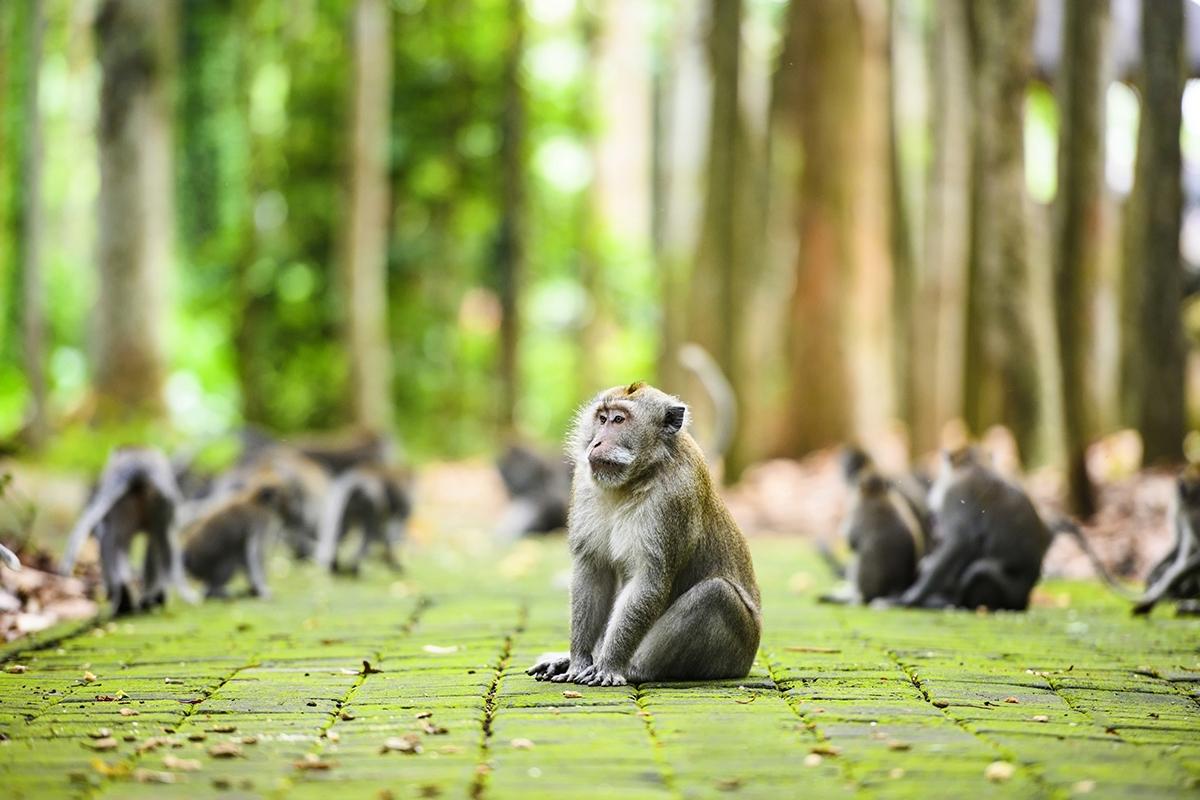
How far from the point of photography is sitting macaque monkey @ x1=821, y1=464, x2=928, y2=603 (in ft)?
31.7

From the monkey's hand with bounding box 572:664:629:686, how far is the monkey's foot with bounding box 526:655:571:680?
168mm

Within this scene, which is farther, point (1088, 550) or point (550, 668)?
point (1088, 550)

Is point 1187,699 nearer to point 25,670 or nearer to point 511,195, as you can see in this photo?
point 25,670

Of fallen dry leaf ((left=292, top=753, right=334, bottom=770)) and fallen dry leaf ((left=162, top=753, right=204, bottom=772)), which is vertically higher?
fallen dry leaf ((left=162, top=753, right=204, bottom=772))

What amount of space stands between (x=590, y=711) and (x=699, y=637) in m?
0.82

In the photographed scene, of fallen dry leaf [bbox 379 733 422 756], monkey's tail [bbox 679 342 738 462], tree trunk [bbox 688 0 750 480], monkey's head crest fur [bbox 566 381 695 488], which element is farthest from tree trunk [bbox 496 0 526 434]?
fallen dry leaf [bbox 379 733 422 756]

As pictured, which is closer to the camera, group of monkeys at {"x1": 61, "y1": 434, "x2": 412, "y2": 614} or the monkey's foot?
the monkey's foot

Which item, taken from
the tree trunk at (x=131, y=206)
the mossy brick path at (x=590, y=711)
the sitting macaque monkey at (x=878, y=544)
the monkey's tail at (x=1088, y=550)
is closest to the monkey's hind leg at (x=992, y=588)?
the mossy brick path at (x=590, y=711)

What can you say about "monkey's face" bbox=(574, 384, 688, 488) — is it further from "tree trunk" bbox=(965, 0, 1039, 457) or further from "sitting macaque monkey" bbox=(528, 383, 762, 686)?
"tree trunk" bbox=(965, 0, 1039, 457)

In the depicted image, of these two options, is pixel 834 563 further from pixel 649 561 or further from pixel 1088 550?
pixel 649 561

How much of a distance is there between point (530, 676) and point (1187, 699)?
2677mm

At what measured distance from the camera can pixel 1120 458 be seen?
49.2 feet

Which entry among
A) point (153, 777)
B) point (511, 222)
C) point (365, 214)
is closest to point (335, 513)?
point (153, 777)

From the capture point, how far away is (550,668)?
6.61 meters
